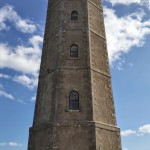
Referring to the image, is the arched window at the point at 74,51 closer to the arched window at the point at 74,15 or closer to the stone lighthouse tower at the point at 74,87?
the stone lighthouse tower at the point at 74,87

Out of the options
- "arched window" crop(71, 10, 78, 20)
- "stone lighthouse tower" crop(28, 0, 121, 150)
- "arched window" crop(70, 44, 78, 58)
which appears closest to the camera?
"stone lighthouse tower" crop(28, 0, 121, 150)

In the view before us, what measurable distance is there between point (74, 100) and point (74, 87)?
3.08 ft

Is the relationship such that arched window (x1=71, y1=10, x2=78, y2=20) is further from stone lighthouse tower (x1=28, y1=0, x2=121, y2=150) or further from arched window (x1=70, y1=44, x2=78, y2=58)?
arched window (x1=70, y1=44, x2=78, y2=58)

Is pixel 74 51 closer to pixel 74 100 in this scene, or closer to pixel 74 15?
pixel 74 15

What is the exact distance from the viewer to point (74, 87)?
17.5 meters

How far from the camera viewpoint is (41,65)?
20250mm

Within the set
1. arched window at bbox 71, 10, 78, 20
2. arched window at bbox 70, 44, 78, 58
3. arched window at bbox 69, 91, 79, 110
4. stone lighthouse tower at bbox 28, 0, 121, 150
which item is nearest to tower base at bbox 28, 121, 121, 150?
stone lighthouse tower at bbox 28, 0, 121, 150

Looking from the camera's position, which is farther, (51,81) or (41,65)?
(41,65)

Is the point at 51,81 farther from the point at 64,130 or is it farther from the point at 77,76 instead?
the point at 64,130

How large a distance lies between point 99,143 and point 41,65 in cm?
808

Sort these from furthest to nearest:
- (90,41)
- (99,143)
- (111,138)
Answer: (90,41), (111,138), (99,143)

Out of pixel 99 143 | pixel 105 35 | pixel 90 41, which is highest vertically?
pixel 105 35

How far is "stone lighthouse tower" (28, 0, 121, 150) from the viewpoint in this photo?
1598 centimetres

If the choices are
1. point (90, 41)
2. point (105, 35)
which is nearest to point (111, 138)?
point (90, 41)
